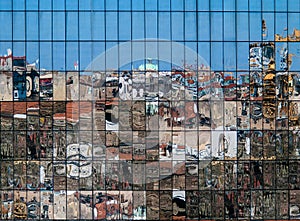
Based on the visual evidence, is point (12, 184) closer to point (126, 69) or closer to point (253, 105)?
point (126, 69)

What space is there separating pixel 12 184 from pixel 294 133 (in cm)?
1362

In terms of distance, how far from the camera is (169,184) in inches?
988

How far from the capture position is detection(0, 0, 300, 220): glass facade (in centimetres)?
2509

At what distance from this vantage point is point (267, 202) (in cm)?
2536

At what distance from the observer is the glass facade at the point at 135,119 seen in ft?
82.3

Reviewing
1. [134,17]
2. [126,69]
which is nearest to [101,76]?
[126,69]

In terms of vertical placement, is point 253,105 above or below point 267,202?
above

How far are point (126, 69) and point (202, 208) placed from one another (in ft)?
24.6

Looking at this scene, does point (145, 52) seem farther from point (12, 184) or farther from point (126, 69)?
point (12, 184)

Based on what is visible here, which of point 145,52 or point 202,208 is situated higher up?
point 145,52

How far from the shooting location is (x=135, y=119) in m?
25.2

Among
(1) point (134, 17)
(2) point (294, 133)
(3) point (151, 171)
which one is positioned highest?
(1) point (134, 17)

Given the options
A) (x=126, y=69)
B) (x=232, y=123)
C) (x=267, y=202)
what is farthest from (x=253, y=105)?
(x=126, y=69)

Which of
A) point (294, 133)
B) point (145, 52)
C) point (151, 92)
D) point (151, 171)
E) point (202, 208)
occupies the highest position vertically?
point (145, 52)
